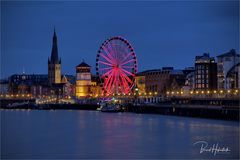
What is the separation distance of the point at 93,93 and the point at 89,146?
107326mm

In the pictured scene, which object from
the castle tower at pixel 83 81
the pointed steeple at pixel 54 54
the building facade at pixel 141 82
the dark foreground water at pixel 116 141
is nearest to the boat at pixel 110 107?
the building facade at pixel 141 82

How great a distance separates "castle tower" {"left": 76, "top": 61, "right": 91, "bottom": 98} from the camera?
153000 millimetres

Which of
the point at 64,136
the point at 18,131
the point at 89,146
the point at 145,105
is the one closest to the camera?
the point at 89,146

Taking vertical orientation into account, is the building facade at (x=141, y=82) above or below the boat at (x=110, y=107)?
above

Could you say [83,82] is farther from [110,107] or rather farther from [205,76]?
[205,76]

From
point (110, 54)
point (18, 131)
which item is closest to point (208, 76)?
point (110, 54)

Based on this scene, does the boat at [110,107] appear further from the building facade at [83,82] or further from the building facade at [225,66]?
the building facade at [83,82]

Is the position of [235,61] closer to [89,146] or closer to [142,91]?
A: [142,91]

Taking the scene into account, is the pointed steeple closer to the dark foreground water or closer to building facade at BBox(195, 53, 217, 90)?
building facade at BBox(195, 53, 217, 90)

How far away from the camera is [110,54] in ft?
303

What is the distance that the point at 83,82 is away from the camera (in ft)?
505

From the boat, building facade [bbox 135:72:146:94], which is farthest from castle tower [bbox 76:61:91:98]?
the boat

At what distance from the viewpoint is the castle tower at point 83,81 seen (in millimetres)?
153000

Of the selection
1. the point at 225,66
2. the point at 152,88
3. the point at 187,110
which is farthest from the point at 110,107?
the point at 152,88
